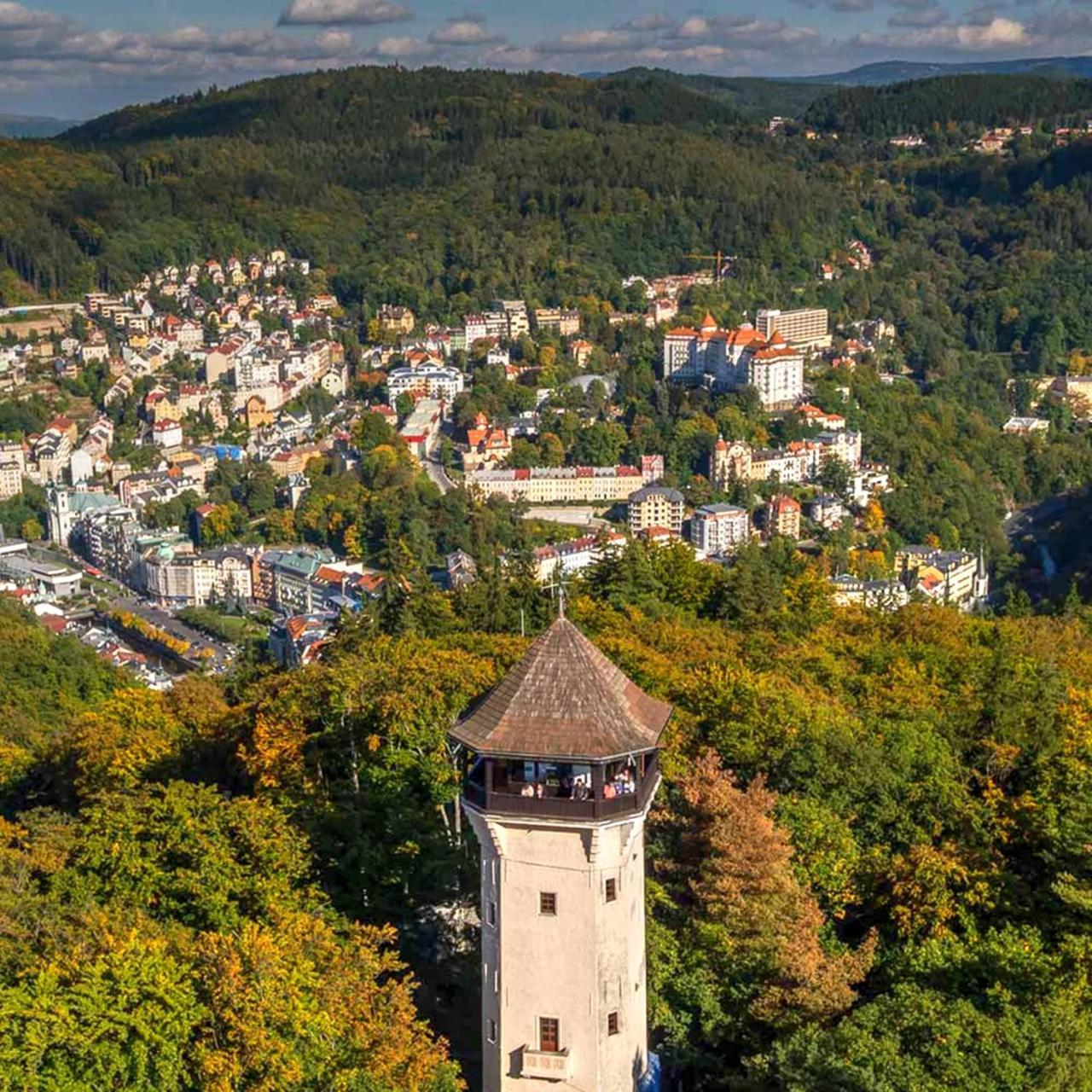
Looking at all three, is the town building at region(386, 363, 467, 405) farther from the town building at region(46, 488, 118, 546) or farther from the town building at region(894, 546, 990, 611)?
the town building at region(894, 546, 990, 611)

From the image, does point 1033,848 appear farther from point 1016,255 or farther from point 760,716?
point 1016,255

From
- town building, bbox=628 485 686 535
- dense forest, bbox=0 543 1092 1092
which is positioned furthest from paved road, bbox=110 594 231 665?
dense forest, bbox=0 543 1092 1092

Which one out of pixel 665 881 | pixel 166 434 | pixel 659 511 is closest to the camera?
pixel 665 881

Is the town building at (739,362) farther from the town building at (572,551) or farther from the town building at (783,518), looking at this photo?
the town building at (572,551)

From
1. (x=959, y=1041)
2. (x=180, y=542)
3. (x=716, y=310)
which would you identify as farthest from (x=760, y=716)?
(x=716, y=310)

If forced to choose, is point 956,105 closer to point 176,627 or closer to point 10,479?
point 10,479

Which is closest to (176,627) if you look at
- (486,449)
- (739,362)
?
(486,449)

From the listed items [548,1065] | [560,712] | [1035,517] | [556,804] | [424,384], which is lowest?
[1035,517]
